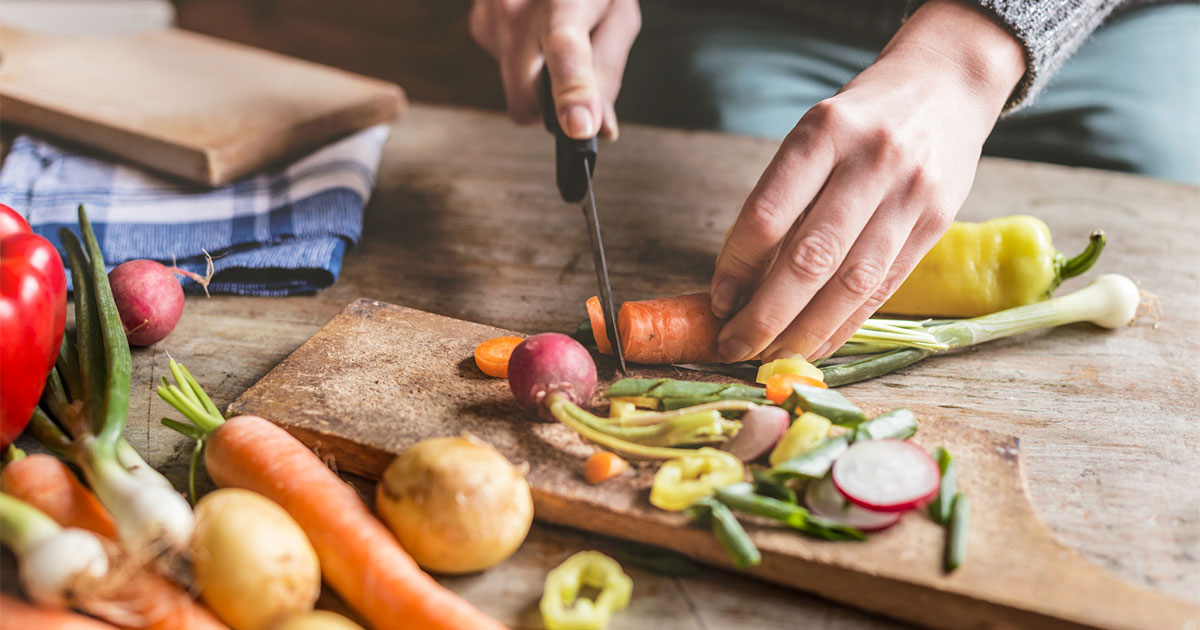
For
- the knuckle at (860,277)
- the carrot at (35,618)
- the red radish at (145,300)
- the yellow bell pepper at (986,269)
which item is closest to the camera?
the carrot at (35,618)

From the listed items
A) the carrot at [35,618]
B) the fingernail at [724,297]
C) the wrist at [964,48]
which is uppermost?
the wrist at [964,48]

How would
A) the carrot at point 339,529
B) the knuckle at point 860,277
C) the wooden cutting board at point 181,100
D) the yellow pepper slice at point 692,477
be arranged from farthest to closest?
the wooden cutting board at point 181,100, the knuckle at point 860,277, the yellow pepper slice at point 692,477, the carrot at point 339,529

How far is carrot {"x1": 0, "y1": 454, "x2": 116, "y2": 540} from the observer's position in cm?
105

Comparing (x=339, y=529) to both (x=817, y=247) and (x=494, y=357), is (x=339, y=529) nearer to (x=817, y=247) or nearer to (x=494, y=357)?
(x=494, y=357)

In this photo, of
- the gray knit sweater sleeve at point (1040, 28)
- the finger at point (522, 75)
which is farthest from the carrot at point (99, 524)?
the gray knit sweater sleeve at point (1040, 28)

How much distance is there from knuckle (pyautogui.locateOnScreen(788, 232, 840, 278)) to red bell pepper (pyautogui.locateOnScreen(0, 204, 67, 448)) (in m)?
1.11

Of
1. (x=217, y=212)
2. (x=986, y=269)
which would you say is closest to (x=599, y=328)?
(x=986, y=269)

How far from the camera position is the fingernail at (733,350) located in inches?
56.0

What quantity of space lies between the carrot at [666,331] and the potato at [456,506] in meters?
0.43

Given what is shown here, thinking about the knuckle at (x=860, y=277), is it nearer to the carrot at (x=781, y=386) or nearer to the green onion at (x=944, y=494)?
the carrot at (x=781, y=386)

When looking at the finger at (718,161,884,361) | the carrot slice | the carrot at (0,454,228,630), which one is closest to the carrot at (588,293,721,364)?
the carrot slice

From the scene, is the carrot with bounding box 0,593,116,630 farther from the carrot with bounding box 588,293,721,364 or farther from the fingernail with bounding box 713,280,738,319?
the fingernail with bounding box 713,280,738,319

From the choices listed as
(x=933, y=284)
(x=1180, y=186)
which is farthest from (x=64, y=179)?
(x=1180, y=186)

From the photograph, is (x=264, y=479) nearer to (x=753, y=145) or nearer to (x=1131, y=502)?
(x=1131, y=502)
